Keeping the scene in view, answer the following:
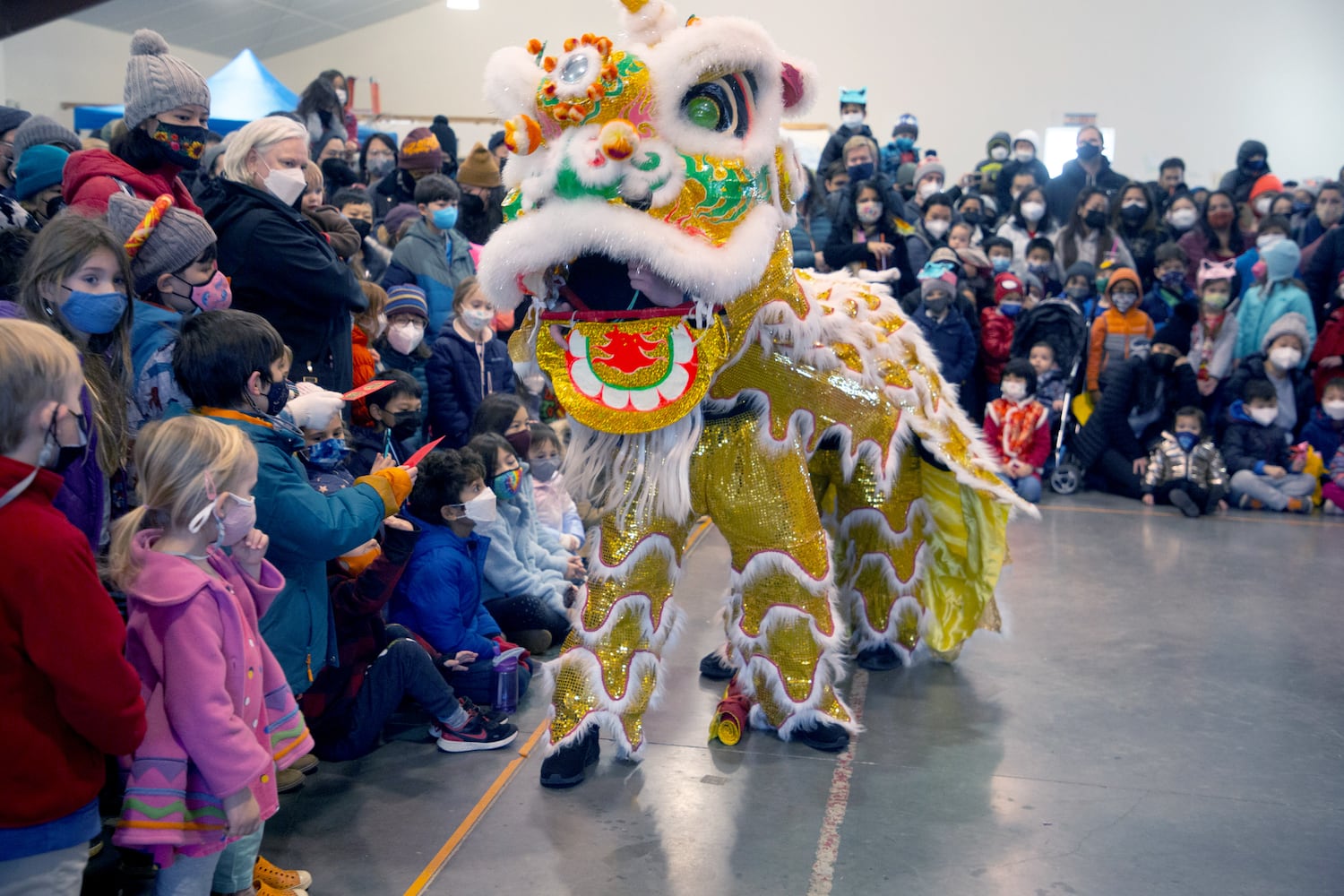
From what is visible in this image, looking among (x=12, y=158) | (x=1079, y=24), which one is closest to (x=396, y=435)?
(x=12, y=158)

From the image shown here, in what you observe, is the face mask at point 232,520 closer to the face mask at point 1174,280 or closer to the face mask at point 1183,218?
the face mask at point 1174,280

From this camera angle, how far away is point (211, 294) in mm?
2807

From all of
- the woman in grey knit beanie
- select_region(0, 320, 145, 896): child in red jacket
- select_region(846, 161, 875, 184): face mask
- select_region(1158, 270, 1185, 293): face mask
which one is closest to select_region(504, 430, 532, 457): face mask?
the woman in grey knit beanie

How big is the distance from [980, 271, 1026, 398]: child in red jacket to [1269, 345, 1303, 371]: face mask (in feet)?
4.47

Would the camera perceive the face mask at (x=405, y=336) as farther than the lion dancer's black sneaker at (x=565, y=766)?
Yes

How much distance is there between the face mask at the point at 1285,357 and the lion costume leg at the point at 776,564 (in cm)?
441

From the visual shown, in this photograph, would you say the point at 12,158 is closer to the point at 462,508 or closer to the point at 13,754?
the point at 462,508

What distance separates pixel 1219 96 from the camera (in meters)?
12.5

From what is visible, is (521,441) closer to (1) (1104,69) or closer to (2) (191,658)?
(2) (191,658)

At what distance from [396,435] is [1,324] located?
2.04 m

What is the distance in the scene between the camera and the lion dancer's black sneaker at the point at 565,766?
2971 mm

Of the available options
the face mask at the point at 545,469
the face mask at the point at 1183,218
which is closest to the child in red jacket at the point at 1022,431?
the face mask at the point at 1183,218

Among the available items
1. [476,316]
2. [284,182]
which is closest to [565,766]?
[284,182]

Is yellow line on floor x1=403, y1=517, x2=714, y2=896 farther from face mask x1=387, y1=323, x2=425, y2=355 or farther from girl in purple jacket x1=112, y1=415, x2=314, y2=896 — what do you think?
face mask x1=387, y1=323, x2=425, y2=355
